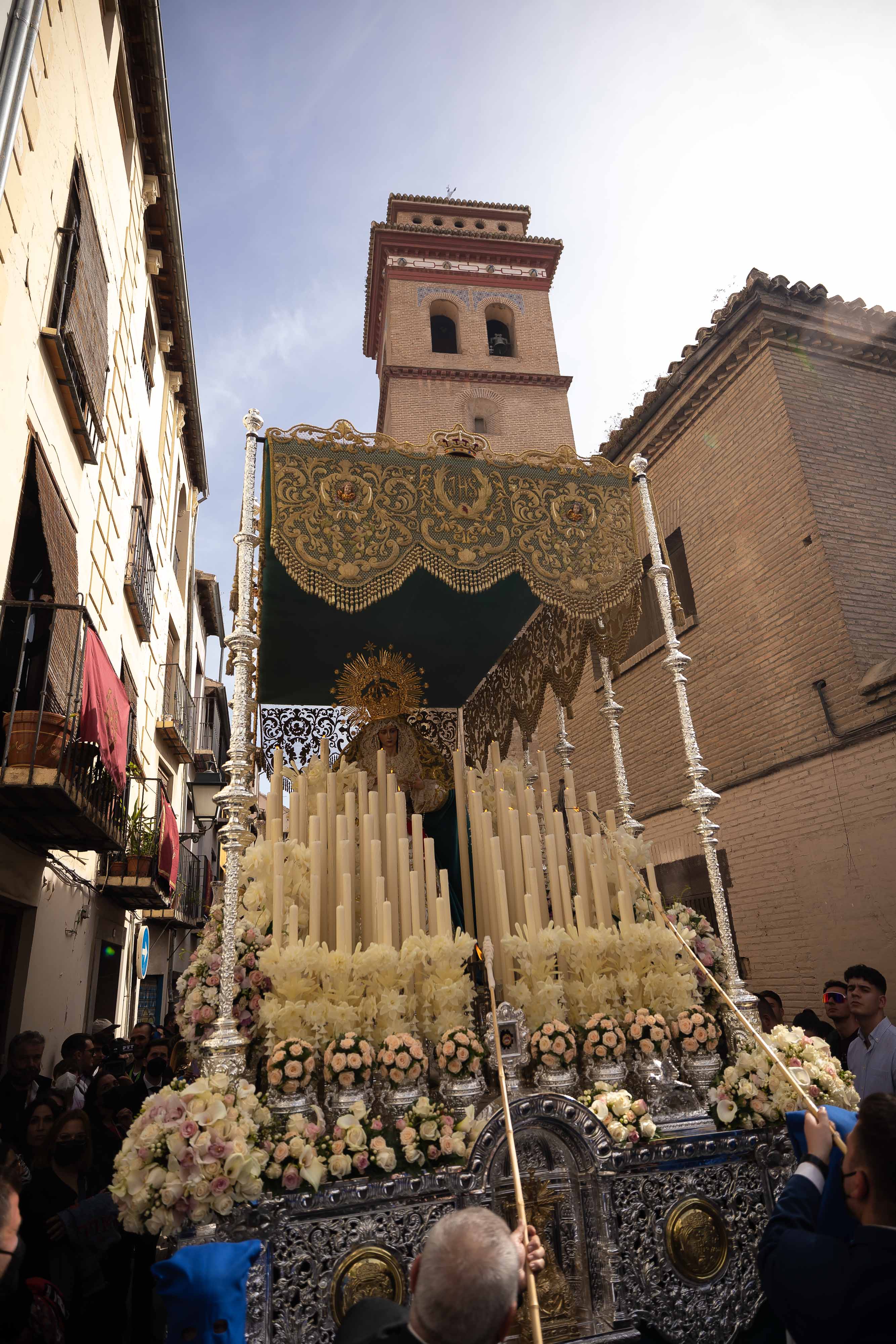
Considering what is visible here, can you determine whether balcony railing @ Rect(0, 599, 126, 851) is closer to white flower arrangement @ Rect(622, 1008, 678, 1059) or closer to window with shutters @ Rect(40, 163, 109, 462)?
window with shutters @ Rect(40, 163, 109, 462)

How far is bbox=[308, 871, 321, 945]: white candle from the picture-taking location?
404 centimetres

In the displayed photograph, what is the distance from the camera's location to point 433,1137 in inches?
130

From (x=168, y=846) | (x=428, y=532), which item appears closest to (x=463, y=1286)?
(x=428, y=532)

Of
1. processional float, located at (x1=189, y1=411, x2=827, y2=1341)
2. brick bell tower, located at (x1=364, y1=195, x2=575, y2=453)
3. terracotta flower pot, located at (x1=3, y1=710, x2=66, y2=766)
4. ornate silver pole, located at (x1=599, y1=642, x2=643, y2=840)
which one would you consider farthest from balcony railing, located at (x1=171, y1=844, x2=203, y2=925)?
brick bell tower, located at (x1=364, y1=195, x2=575, y2=453)

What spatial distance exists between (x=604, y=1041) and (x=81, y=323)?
7156mm

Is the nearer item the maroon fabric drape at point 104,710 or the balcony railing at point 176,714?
the maroon fabric drape at point 104,710

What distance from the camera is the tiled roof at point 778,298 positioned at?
7727mm

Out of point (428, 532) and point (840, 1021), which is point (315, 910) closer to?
point (428, 532)

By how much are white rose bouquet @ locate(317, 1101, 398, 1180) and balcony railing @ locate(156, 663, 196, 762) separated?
1010cm

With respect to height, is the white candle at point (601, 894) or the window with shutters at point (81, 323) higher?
the window with shutters at point (81, 323)

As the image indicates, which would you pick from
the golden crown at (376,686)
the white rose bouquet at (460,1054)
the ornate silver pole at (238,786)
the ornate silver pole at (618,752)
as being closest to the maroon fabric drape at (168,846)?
the golden crown at (376,686)

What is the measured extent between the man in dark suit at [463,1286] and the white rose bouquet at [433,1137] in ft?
5.56

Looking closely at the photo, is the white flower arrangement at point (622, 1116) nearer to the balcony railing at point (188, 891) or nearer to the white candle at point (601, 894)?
the white candle at point (601, 894)

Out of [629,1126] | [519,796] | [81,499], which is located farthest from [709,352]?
[629,1126]
